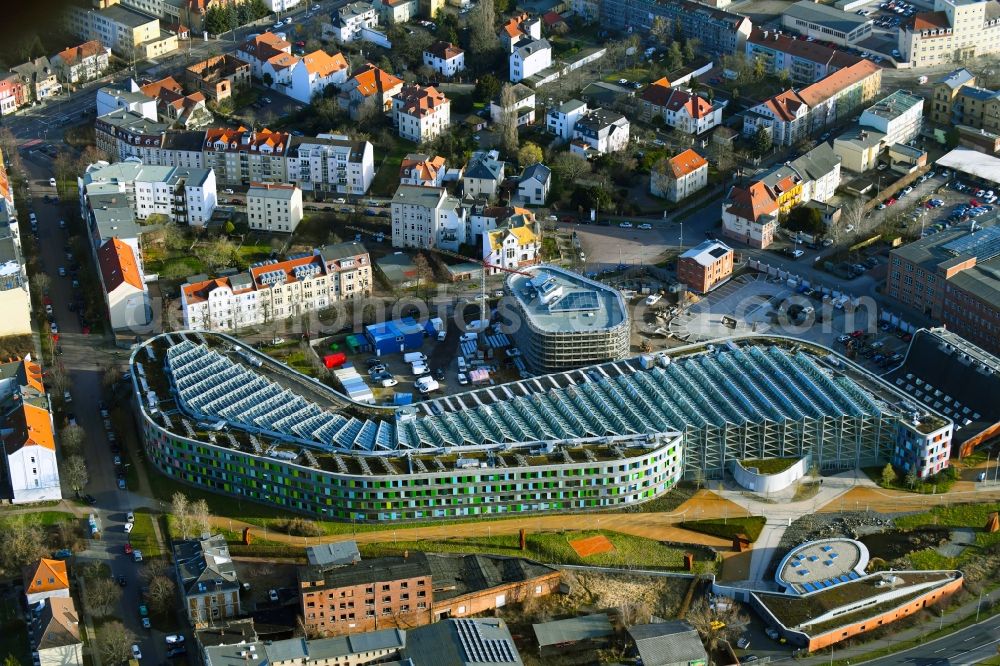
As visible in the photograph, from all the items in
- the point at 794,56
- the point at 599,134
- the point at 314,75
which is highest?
the point at 314,75

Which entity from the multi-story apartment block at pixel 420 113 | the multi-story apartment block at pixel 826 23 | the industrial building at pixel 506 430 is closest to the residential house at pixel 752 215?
the industrial building at pixel 506 430

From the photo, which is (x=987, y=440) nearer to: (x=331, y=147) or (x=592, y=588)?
(x=592, y=588)

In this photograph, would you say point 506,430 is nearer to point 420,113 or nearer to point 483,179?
point 483,179

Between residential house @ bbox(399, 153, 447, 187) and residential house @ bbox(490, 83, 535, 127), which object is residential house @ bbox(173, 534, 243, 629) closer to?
residential house @ bbox(399, 153, 447, 187)

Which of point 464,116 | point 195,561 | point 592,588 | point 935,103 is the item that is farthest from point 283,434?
point 935,103

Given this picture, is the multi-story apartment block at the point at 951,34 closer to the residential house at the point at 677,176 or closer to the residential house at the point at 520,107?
the residential house at the point at 677,176

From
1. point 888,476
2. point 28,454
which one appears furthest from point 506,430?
point 28,454

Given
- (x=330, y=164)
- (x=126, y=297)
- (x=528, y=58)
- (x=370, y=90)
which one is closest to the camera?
(x=126, y=297)
